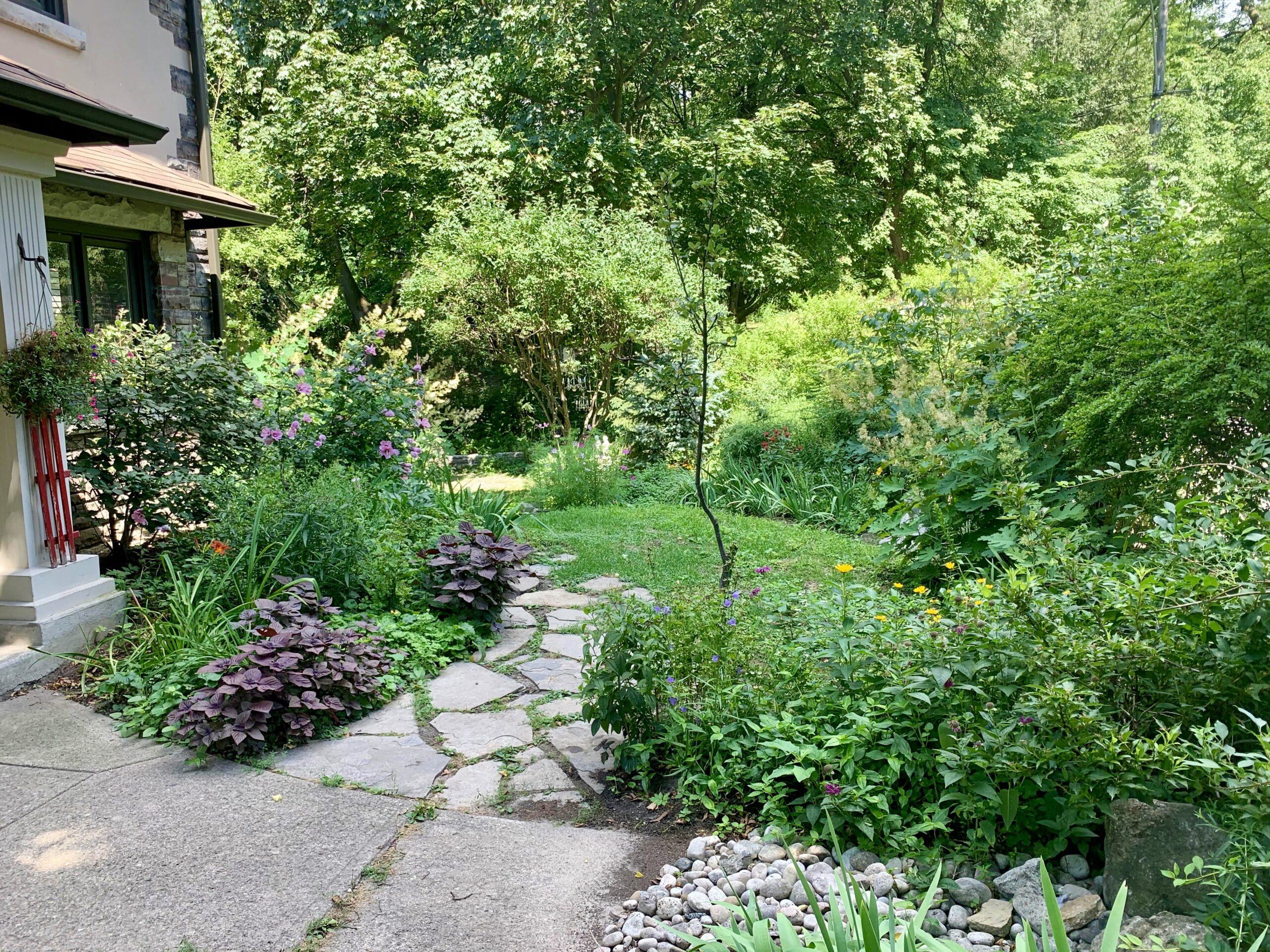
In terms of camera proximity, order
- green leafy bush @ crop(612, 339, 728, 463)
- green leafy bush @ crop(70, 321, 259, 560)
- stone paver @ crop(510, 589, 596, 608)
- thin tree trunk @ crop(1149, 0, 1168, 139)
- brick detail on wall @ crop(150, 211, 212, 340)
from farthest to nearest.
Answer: thin tree trunk @ crop(1149, 0, 1168, 139), green leafy bush @ crop(612, 339, 728, 463), brick detail on wall @ crop(150, 211, 212, 340), stone paver @ crop(510, 589, 596, 608), green leafy bush @ crop(70, 321, 259, 560)

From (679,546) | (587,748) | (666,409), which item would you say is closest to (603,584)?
(679,546)

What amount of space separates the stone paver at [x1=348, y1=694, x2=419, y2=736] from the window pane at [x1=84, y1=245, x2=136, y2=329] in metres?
4.33

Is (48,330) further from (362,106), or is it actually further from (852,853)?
(362,106)

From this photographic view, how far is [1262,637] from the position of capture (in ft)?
7.84

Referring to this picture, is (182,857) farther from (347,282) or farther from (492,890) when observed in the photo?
(347,282)

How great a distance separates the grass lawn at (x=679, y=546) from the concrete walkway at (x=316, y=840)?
165 centimetres

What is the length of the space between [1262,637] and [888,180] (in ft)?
54.8

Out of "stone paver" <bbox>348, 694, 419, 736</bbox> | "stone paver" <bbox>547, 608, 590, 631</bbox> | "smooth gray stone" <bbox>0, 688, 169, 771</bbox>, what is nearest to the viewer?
"smooth gray stone" <bbox>0, 688, 169, 771</bbox>

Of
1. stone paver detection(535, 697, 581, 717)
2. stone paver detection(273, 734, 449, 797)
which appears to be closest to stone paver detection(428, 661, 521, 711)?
stone paver detection(535, 697, 581, 717)

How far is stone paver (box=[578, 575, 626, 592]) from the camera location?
5.61m

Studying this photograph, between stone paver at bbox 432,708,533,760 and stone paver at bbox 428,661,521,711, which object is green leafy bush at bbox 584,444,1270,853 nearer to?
stone paver at bbox 432,708,533,760

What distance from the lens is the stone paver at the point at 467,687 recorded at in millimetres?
3957

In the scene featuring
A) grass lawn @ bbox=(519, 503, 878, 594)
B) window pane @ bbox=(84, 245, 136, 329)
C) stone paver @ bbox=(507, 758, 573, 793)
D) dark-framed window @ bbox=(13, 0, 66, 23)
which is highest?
dark-framed window @ bbox=(13, 0, 66, 23)

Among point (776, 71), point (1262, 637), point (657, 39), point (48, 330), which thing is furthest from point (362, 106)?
point (1262, 637)
